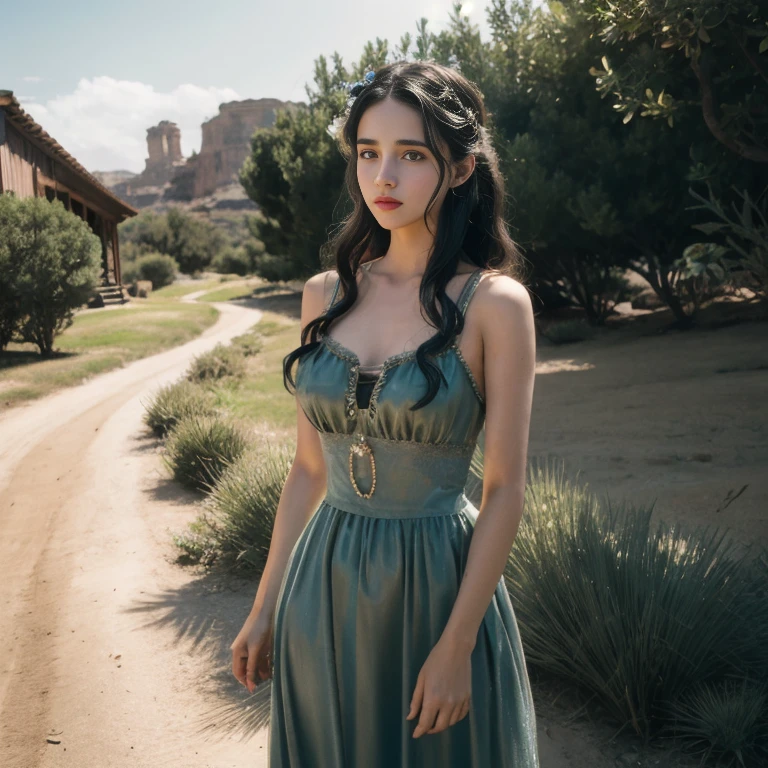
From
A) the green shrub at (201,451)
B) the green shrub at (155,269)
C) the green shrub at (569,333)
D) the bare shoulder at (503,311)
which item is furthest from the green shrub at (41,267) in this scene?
the green shrub at (155,269)

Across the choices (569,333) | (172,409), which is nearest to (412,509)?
(172,409)

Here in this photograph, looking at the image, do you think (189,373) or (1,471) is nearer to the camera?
(1,471)

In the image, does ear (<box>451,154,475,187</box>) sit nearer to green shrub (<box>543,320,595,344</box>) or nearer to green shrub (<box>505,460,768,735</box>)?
green shrub (<box>505,460,768,735</box>)

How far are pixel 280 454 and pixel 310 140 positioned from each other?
1785 centimetres

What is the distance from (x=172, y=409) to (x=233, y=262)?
3872cm

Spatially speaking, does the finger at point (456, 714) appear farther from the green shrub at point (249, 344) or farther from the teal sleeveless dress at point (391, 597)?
the green shrub at point (249, 344)

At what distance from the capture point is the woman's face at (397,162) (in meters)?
1.82

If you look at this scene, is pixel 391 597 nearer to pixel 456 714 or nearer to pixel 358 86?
pixel 456 714

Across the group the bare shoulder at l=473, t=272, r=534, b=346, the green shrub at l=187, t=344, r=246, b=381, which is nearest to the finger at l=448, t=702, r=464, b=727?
the bare shoulder at l=473, t=272, r=534, b=346

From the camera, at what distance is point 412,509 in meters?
1.78

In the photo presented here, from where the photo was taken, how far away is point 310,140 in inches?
867

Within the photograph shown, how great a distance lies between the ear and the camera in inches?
75.6

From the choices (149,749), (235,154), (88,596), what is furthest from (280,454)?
(235,154)

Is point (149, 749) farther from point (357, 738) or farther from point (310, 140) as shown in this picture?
point (310, 140)
